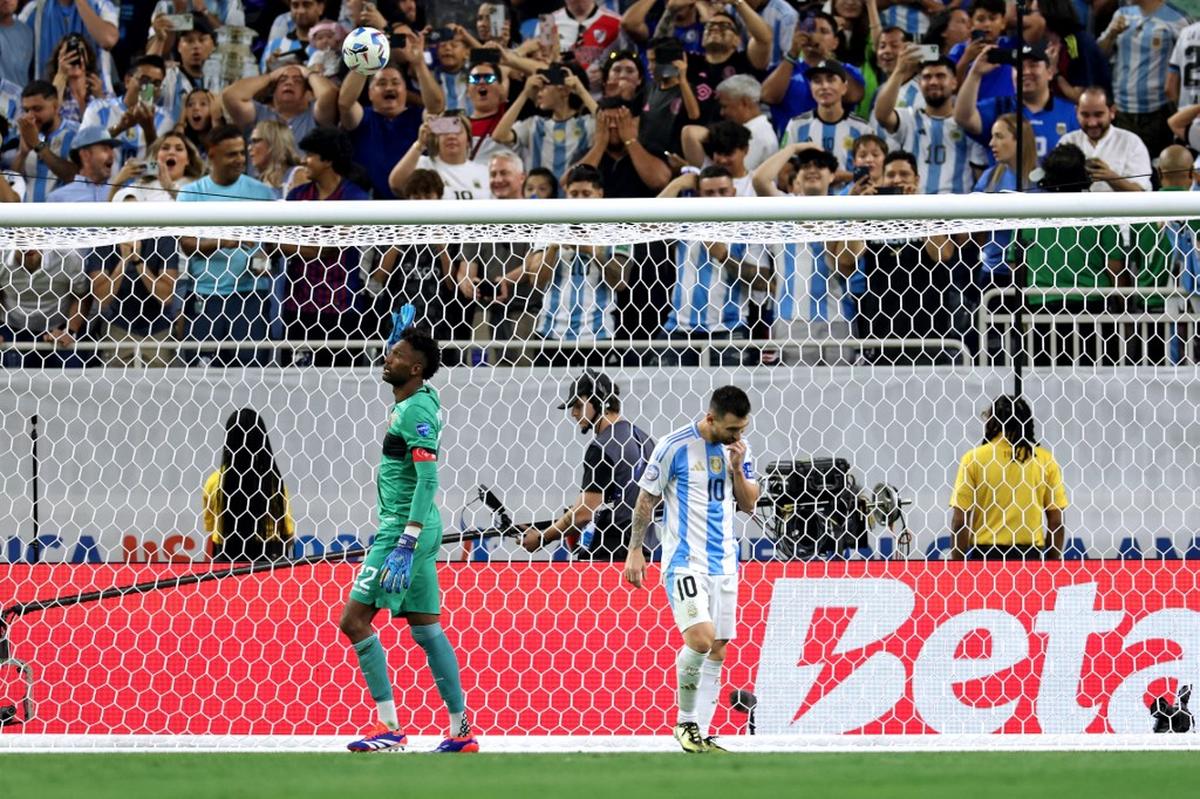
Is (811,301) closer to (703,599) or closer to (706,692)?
(703,599)

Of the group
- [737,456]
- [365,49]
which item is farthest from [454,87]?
[737,456]

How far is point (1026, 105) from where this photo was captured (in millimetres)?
10367

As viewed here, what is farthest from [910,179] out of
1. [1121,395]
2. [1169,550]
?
[1169,550]

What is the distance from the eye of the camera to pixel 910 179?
31.4 feet

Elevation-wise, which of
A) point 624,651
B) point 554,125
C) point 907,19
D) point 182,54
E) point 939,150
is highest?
point 907,19

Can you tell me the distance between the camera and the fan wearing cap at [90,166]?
10461mm

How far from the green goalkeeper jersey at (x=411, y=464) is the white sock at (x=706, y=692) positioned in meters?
1.19

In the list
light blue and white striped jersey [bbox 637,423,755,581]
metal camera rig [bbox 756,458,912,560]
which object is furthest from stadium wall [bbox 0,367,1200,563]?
light blue and white striped jersey [bbox 637,423,755,581]

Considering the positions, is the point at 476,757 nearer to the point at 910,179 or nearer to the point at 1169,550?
the point at 1169,550

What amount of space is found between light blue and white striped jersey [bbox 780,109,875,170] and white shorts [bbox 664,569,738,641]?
15.5ft

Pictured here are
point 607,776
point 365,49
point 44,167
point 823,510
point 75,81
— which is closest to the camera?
point 607,776

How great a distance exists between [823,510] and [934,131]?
3960 millimetres

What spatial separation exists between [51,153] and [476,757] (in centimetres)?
709

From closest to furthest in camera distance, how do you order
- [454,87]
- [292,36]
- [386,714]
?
[386,714] < [454,87] < [292,36]
